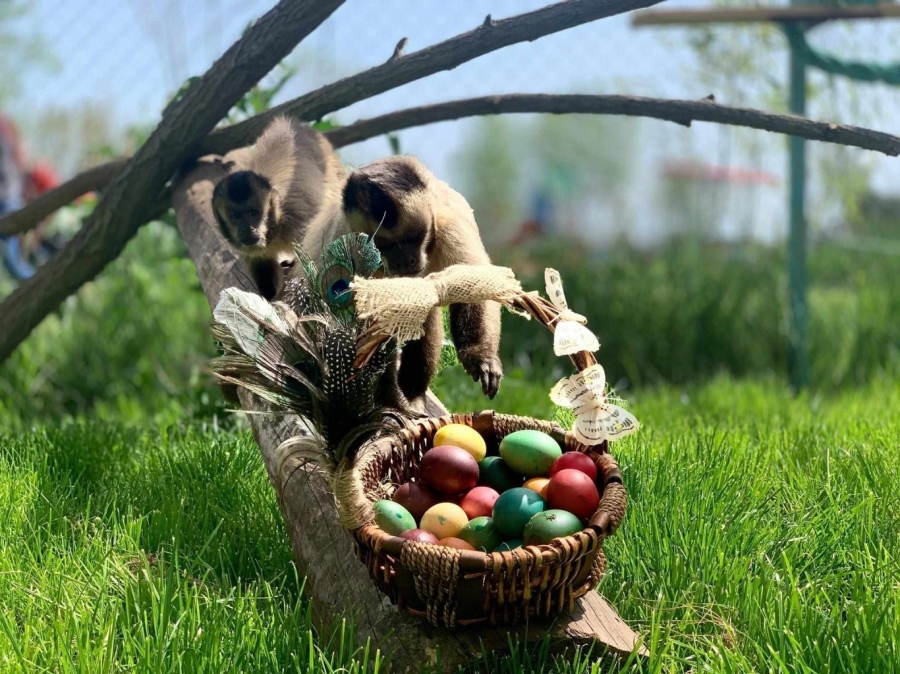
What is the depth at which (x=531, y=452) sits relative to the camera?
242 centimetres

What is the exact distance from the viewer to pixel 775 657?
1949 mm

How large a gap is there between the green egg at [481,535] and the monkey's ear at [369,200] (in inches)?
42.3

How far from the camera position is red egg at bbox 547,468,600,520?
2186 millimetres

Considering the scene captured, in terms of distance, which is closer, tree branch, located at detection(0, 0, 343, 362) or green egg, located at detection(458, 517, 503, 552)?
green egg, located at detection(458, 517, 503, 552)

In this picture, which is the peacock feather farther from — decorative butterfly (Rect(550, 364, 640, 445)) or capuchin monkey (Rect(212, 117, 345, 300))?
capuchin monkey (Rect(212, 117, 345, 300))

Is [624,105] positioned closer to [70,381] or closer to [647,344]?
[647,344]

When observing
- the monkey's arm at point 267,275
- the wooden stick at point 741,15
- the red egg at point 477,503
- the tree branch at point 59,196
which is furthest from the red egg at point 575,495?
the wooden stick at point 741,15

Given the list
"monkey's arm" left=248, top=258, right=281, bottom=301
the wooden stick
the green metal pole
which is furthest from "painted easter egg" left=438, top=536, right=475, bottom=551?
the green metal pole

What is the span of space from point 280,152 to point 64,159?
5.24m

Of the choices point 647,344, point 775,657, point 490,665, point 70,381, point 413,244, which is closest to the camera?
point 775,657

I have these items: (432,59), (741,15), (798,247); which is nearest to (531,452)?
(432,59)

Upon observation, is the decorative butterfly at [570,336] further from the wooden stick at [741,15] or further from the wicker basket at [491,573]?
the wooden stick at [741,15]

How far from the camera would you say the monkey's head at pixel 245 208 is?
3.46 metres

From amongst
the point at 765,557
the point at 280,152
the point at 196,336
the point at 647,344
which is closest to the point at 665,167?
the point at 647,344
